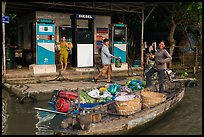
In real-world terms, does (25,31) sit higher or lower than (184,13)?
lower

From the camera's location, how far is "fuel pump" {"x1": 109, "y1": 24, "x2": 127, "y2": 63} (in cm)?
1488

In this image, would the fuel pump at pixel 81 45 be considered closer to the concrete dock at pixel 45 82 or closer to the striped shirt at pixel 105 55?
the concrete dock at pixel 45 82

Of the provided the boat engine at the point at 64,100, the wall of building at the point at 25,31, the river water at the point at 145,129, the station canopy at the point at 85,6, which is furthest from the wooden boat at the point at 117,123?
the wall of building at the point at 25,31

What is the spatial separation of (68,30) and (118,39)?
3.52 metres

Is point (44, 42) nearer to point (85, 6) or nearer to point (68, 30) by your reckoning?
point (85, 6)

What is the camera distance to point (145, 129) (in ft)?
21.6

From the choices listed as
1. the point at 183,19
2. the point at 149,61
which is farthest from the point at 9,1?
the point at 183,19

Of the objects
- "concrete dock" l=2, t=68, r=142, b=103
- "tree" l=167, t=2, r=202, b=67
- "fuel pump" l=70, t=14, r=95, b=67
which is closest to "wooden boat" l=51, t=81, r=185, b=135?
"concrete dock" l=2, t=68, r=142, b=103

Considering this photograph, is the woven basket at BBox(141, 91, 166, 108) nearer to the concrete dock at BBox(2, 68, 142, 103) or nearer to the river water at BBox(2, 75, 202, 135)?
the river water at BBox(2, 75, 202, 135)

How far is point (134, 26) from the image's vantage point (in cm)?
2197

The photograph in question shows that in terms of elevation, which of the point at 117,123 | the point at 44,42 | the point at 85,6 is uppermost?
the point at 85,6

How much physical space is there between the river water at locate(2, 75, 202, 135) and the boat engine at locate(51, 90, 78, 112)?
0.54 meters

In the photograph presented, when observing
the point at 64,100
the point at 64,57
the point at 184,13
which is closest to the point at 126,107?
the point at 64,100

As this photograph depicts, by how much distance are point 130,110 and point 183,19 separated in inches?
503
